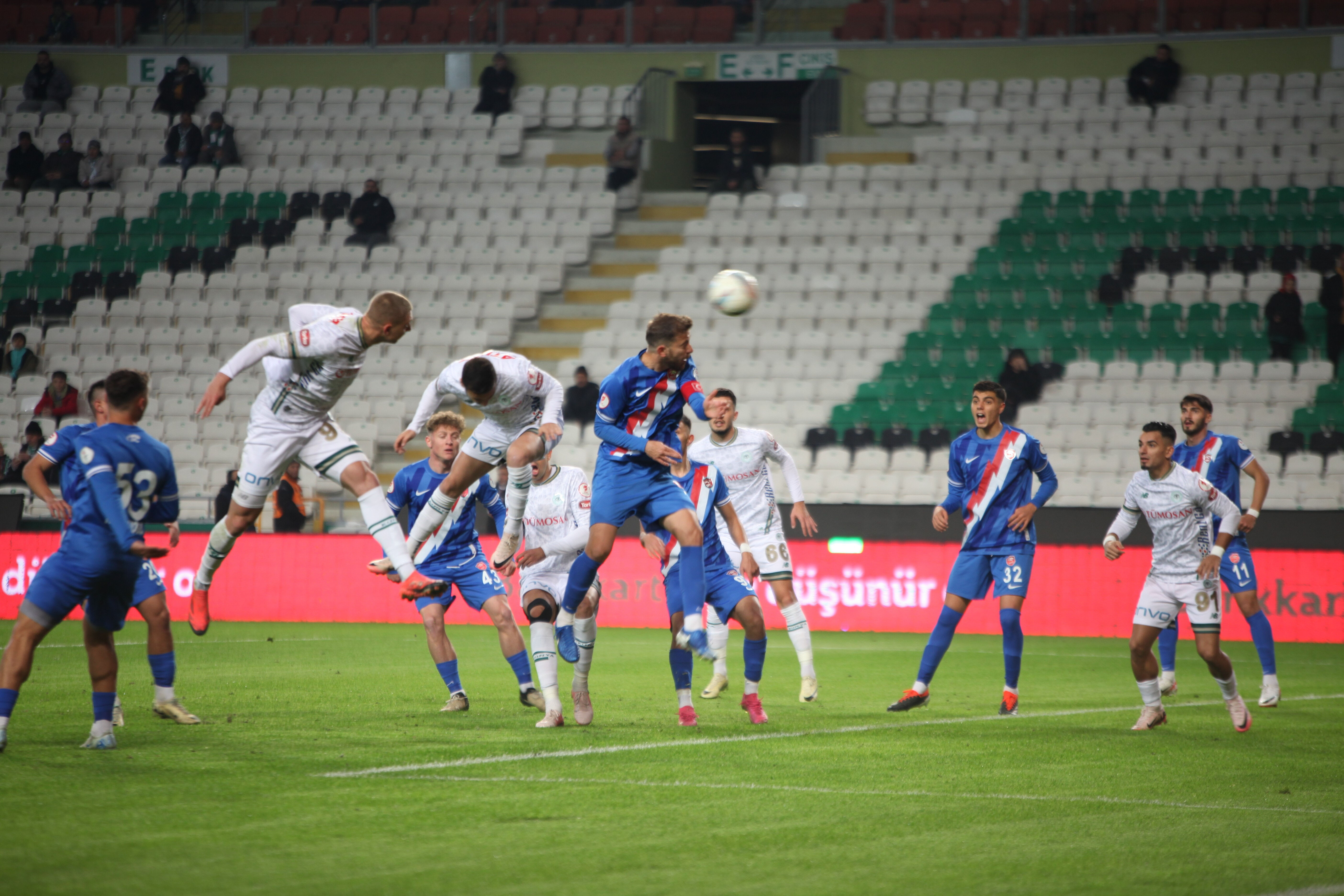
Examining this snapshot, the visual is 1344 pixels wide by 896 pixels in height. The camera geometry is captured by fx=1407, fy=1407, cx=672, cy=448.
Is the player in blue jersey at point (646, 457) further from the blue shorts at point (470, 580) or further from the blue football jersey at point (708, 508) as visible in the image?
the blue shorts at point (470, 580)

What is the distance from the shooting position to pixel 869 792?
6680 millimetres

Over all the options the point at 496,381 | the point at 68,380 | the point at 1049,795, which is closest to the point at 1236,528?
the point at 1049,795

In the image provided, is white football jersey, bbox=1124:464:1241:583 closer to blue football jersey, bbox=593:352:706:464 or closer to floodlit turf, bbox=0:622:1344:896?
floodlit turf, bbox=0:622:1344:896

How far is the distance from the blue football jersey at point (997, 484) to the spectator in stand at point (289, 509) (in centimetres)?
1185

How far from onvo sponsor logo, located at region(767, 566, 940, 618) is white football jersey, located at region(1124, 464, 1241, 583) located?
8664 millimetres

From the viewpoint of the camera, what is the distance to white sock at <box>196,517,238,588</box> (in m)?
9.12

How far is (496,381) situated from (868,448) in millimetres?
13205

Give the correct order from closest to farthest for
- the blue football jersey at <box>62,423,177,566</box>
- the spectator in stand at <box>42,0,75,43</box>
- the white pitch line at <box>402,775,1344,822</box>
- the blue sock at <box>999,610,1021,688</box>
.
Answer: the white pitch line at <box>402,775,1344,822</box>
the blue football jersey at <box>62,423,177,566</box>
the blue sock at <box>999,610,1021,688</box>
the spectator in stand at <box>42,0,75,43</box>

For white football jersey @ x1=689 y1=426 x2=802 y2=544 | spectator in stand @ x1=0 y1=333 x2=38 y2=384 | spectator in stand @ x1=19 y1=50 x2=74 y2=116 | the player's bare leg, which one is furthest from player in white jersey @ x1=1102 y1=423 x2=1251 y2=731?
spectator in stand @ x1=19 y1=50 x2=74 y2=116

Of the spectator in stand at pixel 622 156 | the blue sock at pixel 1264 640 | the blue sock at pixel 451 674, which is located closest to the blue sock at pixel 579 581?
the blue sock at pixel 451 674

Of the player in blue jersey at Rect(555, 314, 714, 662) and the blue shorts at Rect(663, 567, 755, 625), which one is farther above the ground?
the player in blue jersey at Rect(555, 314, 714, 662)

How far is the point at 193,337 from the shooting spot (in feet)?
84.0

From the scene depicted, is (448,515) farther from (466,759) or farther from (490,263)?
(490,263)

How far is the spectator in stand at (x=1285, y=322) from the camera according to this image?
21.6 metres
